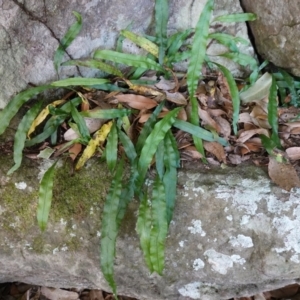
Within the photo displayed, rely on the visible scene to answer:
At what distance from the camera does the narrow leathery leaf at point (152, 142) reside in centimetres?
163

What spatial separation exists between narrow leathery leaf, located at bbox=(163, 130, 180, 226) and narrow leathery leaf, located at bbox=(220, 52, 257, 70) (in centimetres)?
44

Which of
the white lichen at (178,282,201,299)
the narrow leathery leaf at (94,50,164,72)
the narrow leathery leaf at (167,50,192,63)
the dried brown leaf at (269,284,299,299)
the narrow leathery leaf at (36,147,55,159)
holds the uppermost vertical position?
the narrow leathery leaf at (167,50,192,63)

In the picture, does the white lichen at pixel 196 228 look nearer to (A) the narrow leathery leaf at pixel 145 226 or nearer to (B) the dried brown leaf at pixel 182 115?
(A) the narrow leathery leaf at pixel 145 226

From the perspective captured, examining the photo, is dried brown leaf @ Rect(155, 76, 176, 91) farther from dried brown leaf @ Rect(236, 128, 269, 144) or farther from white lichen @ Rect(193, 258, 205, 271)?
white lichen @ Rect(193, 258, 205, 271)

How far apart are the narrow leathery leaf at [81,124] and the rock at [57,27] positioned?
21 centimetres

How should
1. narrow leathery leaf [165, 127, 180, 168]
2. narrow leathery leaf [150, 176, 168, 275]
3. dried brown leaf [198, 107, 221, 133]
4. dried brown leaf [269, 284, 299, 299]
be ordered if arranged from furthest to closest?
dried brown leaf [269, 284, 299, 299] → dried brown leaf [198, 107, 221, 133] → narrow leathery leaf [165, 127, 180, 168] → narrow leathery leaf [150, 176, 168, 275]

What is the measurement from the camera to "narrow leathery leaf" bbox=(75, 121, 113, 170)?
5.71ft

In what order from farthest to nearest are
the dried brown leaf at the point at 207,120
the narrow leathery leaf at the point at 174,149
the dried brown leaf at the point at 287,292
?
1. the dried brown leaf at the point at 287,292
2. the dried brown leaf at the point at 207,120
3. the narrow leathery leaf at the point at 174,149

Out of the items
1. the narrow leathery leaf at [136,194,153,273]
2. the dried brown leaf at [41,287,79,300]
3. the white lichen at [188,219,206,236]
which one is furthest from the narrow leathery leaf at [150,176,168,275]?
the dried brown leaf at [41,287,79,300]

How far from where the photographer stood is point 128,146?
1719mm

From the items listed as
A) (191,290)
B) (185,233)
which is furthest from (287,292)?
(185,233)

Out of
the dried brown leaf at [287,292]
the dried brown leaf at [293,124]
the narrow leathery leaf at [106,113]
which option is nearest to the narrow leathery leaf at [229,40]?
the dried brown leaf at [293,124]

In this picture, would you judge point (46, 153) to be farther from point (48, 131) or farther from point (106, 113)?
point (106, 113)

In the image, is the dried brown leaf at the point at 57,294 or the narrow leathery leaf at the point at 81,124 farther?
the dried brown leaf at the point at 57,294
